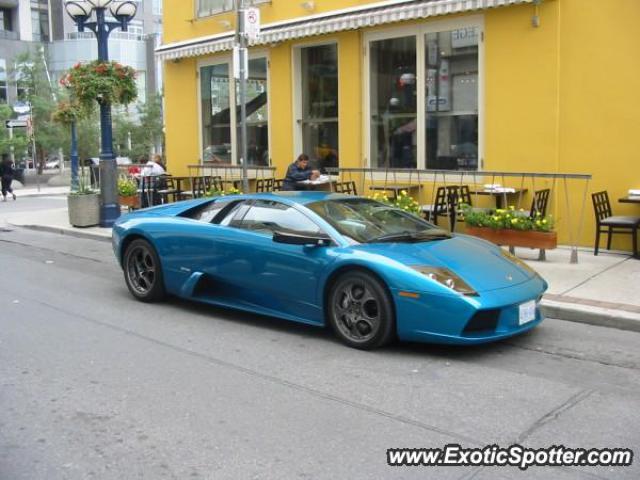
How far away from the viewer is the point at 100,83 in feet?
44.7

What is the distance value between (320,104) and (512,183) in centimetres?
452

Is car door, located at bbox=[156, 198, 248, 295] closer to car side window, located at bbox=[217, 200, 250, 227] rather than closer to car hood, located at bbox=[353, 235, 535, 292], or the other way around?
car side window, located at bbox=[217, 200, 250, 227]

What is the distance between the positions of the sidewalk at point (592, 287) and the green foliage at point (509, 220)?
510 millimetres

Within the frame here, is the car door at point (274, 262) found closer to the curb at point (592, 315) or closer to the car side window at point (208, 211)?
the car side window at point (208, 211)

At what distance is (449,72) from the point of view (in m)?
12.1

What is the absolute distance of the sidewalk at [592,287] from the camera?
23.6 feet

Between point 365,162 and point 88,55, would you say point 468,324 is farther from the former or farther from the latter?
point 88,55

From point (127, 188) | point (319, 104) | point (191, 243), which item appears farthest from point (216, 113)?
point (191, 243)

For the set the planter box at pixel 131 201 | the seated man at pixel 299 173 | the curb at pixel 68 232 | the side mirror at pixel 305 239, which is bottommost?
the curb at pixel 68 232

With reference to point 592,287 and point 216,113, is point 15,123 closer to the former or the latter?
point 216,113

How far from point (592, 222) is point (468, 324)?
18.6 ft

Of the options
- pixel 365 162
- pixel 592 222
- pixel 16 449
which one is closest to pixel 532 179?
pixel 592 222

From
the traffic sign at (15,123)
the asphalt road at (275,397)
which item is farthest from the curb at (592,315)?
the traffic sign at (15,123)

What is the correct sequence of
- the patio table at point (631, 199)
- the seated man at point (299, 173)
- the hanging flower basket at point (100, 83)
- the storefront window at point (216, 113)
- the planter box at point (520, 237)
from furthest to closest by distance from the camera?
the storefront window at point (216, 113)
the hanging flower basket at point (100, 83)
the seated man at point (299, 173)
the patio table at point (631, 199)
the planter box at point (520, 237)
